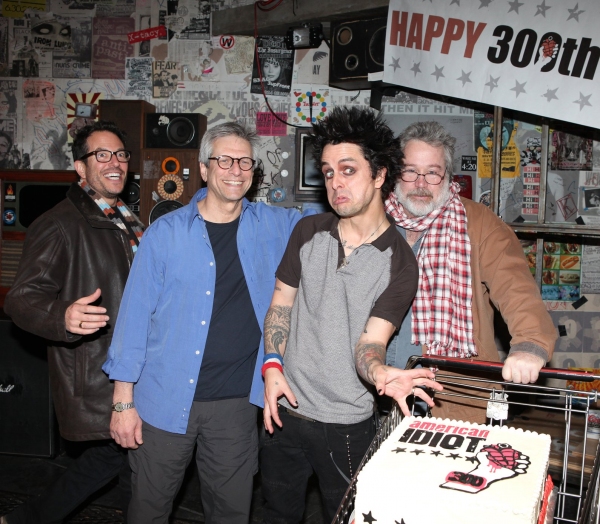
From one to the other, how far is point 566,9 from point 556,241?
5.75 ft

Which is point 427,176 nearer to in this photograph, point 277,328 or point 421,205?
point 421,205

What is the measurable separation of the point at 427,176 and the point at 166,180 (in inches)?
A: 91.1

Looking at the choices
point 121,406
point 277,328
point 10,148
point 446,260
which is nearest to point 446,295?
point 446,260

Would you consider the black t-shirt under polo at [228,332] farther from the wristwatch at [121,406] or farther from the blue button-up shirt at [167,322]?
the wristwatch at [121,406]

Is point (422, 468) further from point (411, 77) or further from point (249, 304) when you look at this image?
point (411, 77)

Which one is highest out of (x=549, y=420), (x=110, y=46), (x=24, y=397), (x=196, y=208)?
(x=110, y=46)

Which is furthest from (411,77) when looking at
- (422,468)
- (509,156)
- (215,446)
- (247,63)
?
(422,468)

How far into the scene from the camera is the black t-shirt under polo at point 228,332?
203cm

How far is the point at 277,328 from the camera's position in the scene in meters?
1.87

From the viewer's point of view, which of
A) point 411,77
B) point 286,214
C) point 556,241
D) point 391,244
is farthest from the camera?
point 556,241

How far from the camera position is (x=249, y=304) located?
6.83 ft

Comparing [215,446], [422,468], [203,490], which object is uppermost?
[422,468]

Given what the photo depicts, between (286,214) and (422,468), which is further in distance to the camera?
(286,214)

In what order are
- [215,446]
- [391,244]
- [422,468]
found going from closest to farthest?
[422,468] → [391,244] → [215,446]
